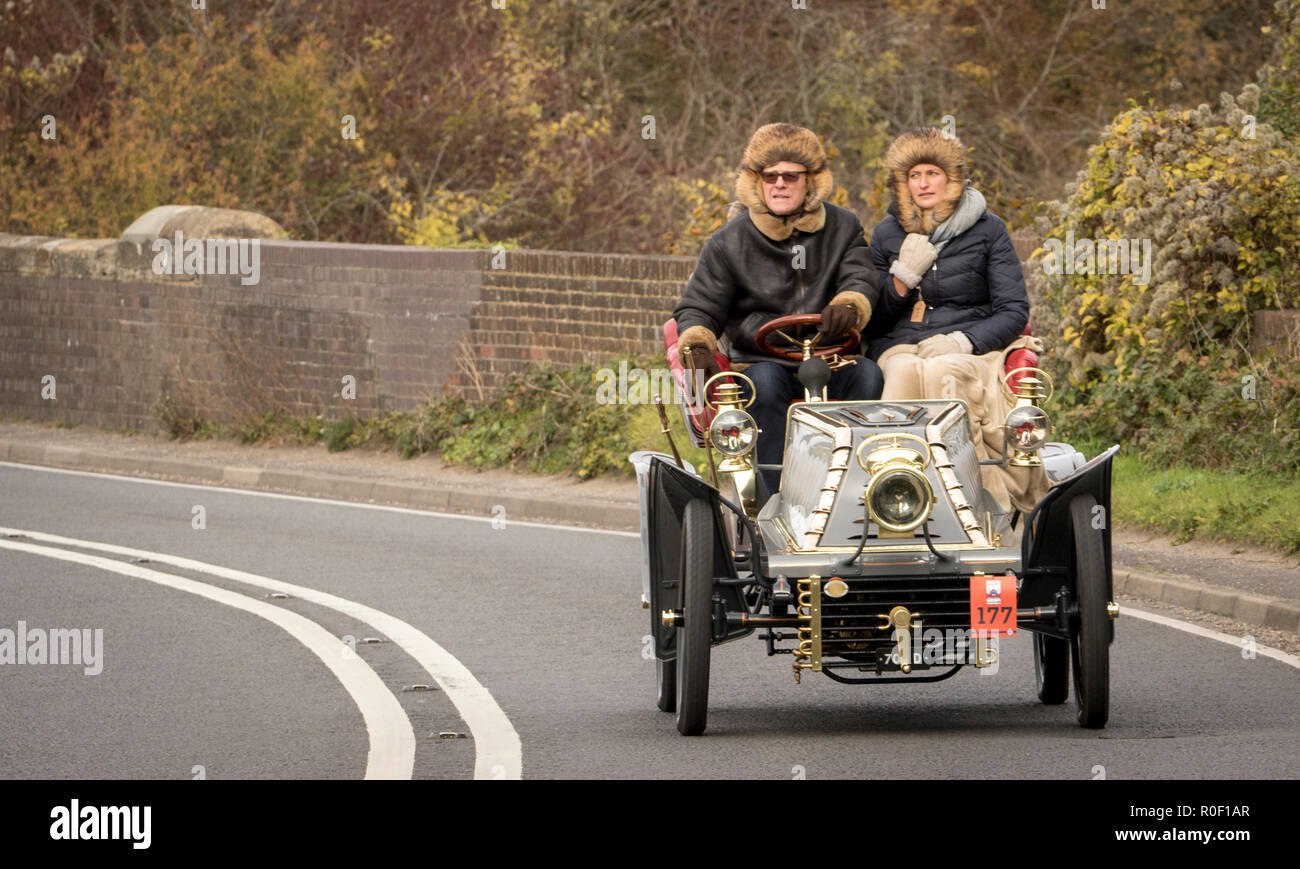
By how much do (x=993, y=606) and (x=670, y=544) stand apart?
1240 mm

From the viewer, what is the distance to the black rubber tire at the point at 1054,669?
816cm

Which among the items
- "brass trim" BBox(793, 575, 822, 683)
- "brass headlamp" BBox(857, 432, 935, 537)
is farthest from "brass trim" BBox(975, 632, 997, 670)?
"brass trim" BBox(793, 575, 822, 683)

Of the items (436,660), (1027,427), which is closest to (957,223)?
(1027,427)

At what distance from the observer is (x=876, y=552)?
7.18m

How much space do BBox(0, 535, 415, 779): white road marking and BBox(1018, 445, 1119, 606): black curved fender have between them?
231 centimetres

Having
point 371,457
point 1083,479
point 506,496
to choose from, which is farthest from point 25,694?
point 371,457

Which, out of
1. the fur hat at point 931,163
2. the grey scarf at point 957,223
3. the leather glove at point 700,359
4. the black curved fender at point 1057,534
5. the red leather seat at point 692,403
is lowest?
the black curved fender at point 1057,534

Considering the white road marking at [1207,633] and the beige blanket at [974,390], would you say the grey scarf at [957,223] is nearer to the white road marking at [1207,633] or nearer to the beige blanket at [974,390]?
the beige blanket at [974,390]

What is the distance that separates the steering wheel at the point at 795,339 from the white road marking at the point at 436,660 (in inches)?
70.4

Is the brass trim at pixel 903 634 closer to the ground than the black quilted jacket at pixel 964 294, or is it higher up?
closer to the ground

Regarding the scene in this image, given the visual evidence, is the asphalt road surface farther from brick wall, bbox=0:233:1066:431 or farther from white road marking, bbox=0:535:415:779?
brick wall, bbox=0:233:1066:431

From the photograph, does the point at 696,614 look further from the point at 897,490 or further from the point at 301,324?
the point at 301,324

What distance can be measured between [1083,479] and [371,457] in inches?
497

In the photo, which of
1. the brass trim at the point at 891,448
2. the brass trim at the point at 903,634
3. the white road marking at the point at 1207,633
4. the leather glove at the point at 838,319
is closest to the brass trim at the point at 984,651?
the brass trim at the point at 903,634
